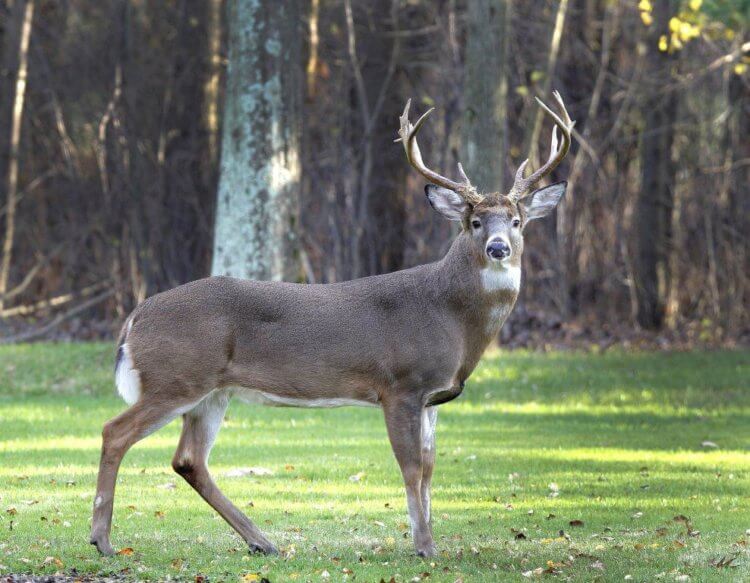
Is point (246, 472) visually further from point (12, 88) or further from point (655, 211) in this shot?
point (12, 88)

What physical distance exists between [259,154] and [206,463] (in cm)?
735

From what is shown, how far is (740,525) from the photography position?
812 centimetres

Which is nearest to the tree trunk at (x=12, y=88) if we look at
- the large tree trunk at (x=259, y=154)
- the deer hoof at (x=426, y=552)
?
the large tree trunk at (x=259, y=154)

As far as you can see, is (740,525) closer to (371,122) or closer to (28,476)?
(28,476)

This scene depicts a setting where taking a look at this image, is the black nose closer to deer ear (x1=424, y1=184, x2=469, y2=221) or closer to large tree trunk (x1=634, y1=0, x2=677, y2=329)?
deer ear (x1=424, y1=184, x2=469, y2=221)

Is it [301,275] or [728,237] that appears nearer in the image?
[301,275]

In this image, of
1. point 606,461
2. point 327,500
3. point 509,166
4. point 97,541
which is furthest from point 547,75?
point 97,541

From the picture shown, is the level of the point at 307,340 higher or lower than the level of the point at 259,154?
lower

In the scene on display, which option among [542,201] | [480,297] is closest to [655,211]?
[542,201]

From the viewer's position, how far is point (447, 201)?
25.4 feet

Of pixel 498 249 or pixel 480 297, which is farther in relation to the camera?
pixel 480 297

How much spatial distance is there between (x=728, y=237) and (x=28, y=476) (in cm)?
1199

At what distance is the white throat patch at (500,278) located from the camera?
24.5 feet

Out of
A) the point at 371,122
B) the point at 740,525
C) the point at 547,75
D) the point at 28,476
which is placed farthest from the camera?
the point at 371,122
